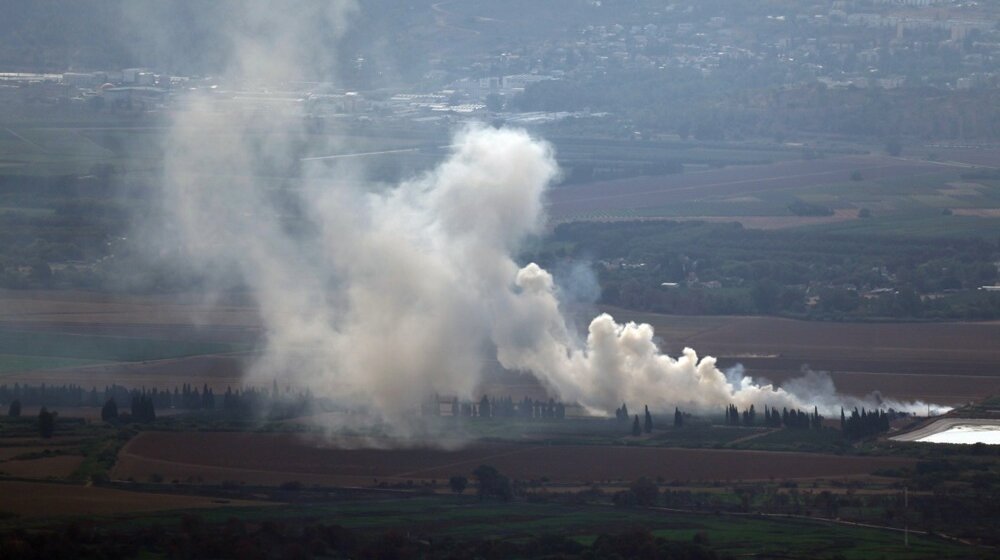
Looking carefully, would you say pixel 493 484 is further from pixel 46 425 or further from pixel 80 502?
pixel 46 425

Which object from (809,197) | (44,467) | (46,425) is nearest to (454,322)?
(46,425)

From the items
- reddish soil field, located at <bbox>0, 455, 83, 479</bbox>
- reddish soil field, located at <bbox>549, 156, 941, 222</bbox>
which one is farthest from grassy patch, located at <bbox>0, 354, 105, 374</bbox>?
reddish soil field, located at <bbox>549, 156, 941, 222</bbox>

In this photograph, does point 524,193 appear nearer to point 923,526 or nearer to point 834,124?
point 923,526

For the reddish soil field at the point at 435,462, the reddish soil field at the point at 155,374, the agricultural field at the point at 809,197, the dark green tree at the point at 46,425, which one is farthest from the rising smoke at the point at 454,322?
the agricultural field at the point at 809,197

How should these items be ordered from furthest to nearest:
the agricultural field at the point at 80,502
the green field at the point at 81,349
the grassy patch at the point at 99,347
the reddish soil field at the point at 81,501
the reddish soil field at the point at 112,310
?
1. the reddish soil field at the point at 112,310
2. the grassy patch at the point at 99,347
3. the green field at the point at 81,349
4. the reddish soil field at the point at 81,501
5. the agricultural field at the point at 80,502

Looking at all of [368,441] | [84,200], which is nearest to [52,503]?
[368,441]

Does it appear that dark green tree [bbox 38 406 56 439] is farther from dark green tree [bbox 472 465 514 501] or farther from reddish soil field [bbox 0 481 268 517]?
dark green tree [bbox 472 465 514 501]

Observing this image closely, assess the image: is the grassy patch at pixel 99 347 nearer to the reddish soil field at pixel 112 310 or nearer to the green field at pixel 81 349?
Result: the green field at pixel 81 349
